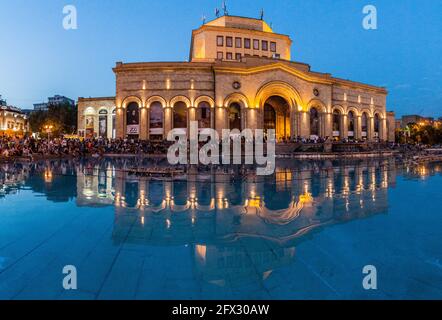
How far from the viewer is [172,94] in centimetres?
3966

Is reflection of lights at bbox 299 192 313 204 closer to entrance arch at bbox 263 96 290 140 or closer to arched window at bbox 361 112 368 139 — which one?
entrance arch at bbox 263 96 290 140

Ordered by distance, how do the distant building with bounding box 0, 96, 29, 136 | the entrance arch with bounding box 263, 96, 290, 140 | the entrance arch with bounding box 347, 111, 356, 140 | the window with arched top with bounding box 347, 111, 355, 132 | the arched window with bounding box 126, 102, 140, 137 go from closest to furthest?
1. the arched window with bounding box 126, 102, 140, 137
2. the entrance arch with bounding box 263, 96, 290, 140
3. the entrance arch with bounding box 347, 111, 356, 140
4. the window with arched top with bounding box 347, 111, 355, 132
5. the distant building with bounding box 0, 96, 29, 136

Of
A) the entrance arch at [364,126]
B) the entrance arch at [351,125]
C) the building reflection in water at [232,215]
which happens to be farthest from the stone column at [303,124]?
the building reflection in water at [232,215]

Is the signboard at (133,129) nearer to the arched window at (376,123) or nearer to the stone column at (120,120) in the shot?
the stone column at (120,120)

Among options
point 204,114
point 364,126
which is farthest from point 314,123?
point 204,114

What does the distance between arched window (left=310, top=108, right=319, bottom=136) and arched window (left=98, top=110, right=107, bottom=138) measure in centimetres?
3513

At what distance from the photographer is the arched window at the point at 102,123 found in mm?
49237

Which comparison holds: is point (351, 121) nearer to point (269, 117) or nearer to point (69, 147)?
point (269, 117)

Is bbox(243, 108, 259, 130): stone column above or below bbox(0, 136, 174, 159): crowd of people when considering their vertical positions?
above

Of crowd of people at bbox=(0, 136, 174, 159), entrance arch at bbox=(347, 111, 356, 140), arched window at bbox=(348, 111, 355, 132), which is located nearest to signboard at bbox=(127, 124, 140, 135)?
crowd of people at bbox=(0, 136, 174, 159)

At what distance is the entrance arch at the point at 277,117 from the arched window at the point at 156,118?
1792 cm

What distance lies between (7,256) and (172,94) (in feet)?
122

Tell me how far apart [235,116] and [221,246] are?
37.9 metres

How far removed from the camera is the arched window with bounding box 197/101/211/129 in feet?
131
